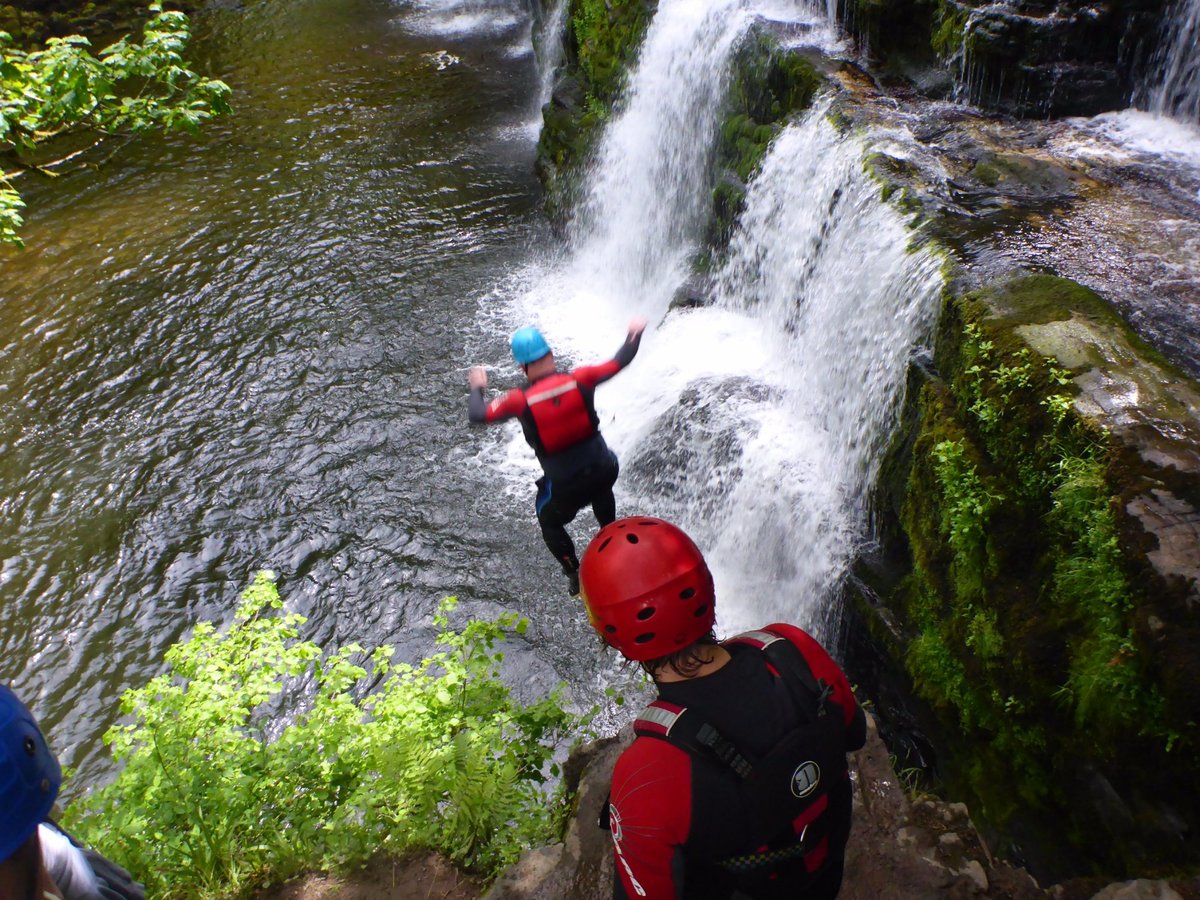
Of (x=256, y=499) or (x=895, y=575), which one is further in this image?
(x=256, y=499)

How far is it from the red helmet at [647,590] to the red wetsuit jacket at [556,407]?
2.68 m

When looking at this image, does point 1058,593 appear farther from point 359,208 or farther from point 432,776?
point 359,208

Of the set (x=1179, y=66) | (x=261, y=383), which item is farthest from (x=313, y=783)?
(x=1179, y=66)

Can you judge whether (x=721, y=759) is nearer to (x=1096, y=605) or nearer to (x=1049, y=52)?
(x=1096, y=605)

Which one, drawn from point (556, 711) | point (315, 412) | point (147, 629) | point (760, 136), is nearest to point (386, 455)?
point (315, 412)

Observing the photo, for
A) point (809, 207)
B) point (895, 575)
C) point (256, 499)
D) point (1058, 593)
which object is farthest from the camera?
point (256, 499)

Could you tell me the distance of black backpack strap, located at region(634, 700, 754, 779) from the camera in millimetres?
1877

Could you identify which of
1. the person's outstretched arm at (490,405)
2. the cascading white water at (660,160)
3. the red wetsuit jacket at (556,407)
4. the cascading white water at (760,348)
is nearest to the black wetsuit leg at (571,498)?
the red wetsuit jacket at (556,407)

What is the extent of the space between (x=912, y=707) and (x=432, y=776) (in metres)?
2.77

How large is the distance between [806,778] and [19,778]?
1.89 meters

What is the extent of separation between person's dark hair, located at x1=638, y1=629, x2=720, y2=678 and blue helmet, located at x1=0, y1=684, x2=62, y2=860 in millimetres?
1507

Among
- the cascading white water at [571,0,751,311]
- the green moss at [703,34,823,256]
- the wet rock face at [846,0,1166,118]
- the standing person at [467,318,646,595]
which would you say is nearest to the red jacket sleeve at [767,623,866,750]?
the standing person at [467,318,646,595]

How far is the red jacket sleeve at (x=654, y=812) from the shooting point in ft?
6.17

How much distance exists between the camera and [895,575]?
4992 mm
